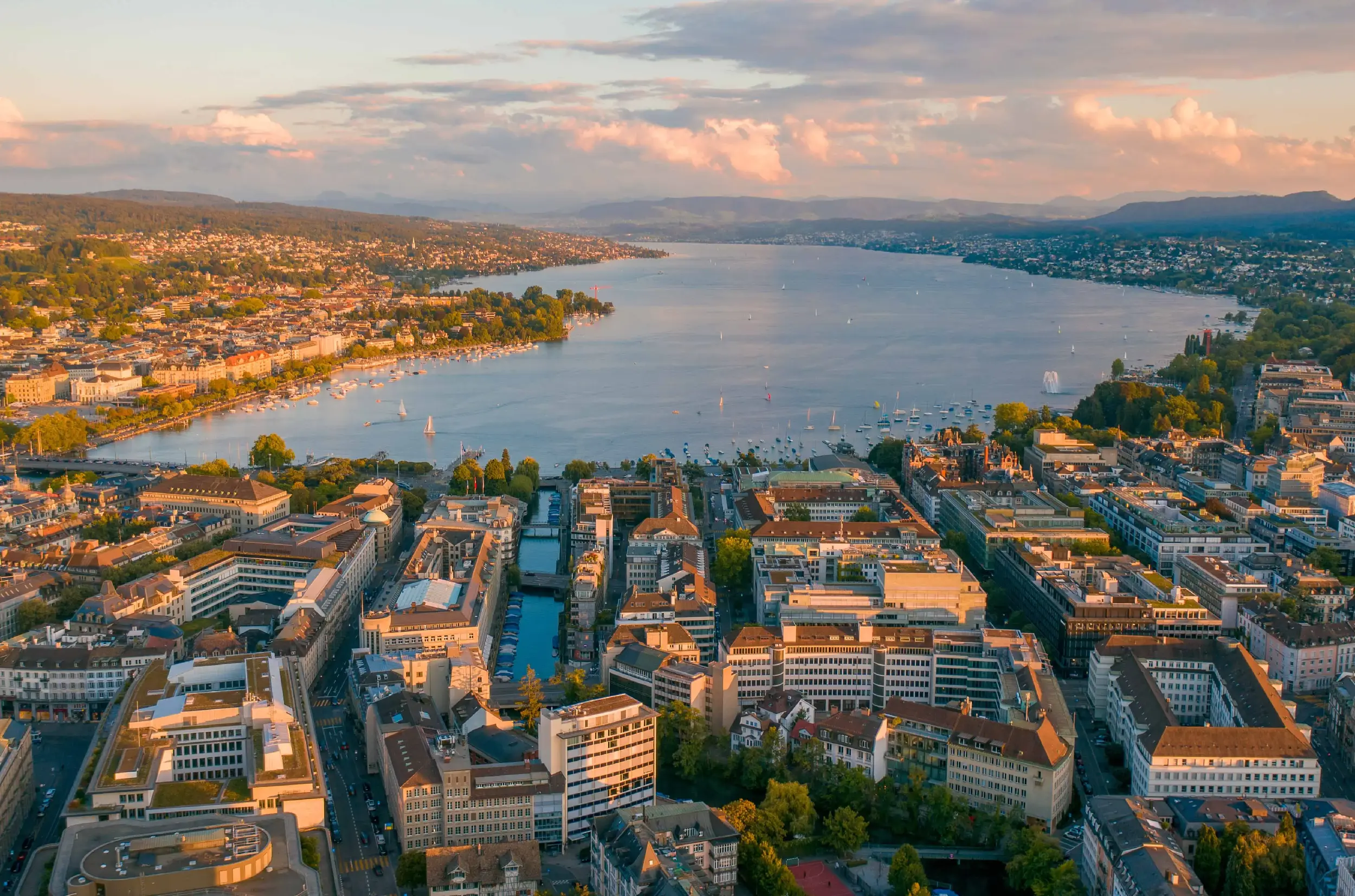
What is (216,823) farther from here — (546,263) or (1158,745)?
(546,263)

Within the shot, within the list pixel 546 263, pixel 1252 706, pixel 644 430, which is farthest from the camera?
pixel 546 263

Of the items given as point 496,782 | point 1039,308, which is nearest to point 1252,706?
point 496,782

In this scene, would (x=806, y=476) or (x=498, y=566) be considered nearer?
(x=498, y=566)

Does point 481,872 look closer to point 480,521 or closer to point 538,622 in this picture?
point 538,622

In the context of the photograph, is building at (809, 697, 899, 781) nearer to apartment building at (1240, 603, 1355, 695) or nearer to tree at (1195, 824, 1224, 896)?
tree at (1195, 824, 1224, 896)

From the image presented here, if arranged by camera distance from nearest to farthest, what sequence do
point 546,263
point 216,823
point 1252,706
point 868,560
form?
point 216,823
point 1252,706
point 868,560
point 546,263

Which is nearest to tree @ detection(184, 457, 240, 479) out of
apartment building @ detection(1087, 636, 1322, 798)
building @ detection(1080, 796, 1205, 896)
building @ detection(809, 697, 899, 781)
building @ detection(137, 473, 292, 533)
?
building @ detection(137, 473, 292, 533)

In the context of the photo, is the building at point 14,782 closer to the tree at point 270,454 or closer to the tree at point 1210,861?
the tree at point 1210,861

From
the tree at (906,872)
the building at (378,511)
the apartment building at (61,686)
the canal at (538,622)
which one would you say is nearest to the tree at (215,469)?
the building at (378,511)
